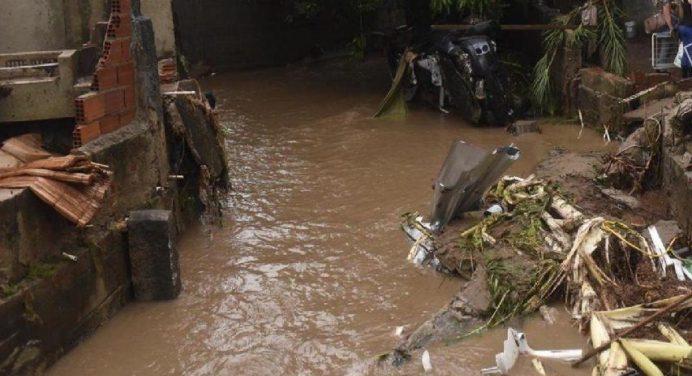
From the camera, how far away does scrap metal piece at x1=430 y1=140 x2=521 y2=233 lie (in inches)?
233

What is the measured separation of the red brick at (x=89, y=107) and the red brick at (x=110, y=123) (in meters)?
0.07

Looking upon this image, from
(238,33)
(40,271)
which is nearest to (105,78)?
(40,271)

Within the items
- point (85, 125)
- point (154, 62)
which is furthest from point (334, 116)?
point (85, 125)

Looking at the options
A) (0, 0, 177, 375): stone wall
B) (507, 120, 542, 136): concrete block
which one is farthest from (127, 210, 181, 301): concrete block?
(507, 120, 542, 136): concrete block

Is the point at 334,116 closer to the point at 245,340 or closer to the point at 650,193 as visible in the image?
the point at 650,193

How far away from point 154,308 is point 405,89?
7074 millimetres

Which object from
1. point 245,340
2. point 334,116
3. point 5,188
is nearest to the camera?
point 5,188

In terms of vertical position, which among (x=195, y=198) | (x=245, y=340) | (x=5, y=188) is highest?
(x=5, y=188)

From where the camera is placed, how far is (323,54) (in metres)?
17.0

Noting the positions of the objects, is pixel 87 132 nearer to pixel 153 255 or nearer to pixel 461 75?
pixel 153 255

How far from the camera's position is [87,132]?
17.6 feet

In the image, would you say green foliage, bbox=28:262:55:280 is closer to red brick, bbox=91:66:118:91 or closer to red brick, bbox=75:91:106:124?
red brick, bbox=75:91:106:124

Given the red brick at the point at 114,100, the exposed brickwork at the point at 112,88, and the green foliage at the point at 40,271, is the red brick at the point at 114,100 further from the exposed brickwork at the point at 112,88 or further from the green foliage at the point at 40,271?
the green foliage at the point at 40,271

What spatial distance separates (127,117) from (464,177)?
8.64 feet
